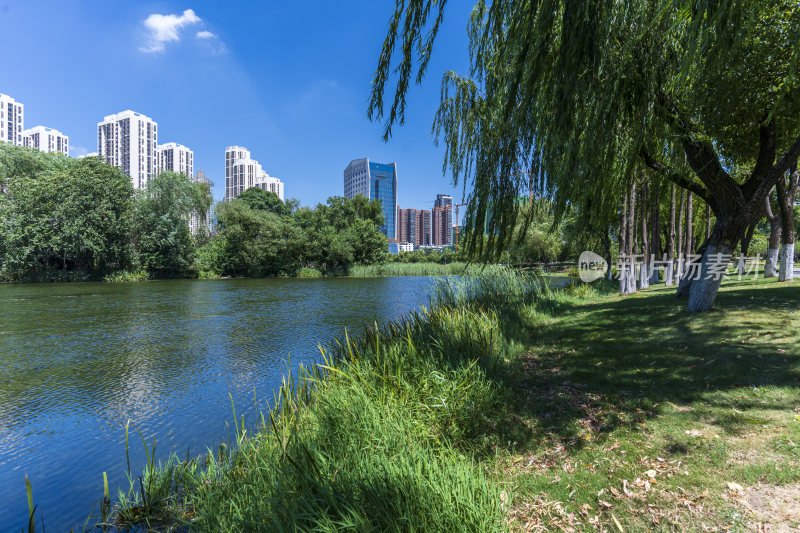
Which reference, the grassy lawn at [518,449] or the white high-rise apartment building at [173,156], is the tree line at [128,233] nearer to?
the grassy lawn at [518,449]

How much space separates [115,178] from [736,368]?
42.2 metres

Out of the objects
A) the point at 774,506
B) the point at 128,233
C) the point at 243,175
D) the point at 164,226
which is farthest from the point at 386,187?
the point at 774,506

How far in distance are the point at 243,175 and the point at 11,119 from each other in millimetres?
46078

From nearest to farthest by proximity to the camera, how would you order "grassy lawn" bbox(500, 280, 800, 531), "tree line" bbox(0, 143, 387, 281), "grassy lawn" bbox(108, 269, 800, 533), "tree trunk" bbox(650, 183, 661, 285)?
"grassy lawn" bbox(108, 269, 800, 533) < "grassy lawn" bbox(500, 280, 800, 531) < "tree trunk" bbox(650, 183, 661, 285) < "tree line" bbox(0, 143, 387, 281)

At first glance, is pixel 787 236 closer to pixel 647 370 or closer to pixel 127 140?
pixel 647 370

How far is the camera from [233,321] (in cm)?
1212

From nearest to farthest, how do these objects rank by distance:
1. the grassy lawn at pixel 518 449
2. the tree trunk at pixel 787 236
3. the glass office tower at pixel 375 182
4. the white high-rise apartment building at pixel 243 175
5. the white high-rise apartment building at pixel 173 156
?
1. the grassy lawn at pixel 518 449
2. the tree trunk at pixel 787 236
3. the white high-rise apartment building at pixel 173 156
4. the white high-rise apartment building at pixel 243 175
5. the glass office tower at pixel 375 182

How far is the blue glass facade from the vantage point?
118938mm

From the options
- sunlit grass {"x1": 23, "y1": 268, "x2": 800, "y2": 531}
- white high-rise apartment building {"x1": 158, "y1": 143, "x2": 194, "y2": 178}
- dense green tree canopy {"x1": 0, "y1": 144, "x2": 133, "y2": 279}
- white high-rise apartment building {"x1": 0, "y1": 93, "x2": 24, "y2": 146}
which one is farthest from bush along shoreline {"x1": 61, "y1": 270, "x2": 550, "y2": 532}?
white high-rise apartment building {"x1": 0, "y1": 93, "x2": 24, "y2": 146}

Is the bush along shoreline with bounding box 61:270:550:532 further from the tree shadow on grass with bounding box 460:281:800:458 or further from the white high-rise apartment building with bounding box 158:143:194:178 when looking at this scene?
the white high-rise apartment building with bounding box 158:143:194:178

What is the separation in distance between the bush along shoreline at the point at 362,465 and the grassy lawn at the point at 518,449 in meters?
0.01

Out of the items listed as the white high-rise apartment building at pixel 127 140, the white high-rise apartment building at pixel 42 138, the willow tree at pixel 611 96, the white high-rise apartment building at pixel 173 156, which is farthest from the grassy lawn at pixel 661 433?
the white high-rise apartment building at pixel 42 138

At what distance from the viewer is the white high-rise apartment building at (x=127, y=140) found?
7400 centimetres

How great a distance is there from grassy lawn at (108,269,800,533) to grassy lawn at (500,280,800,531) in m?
0.01
